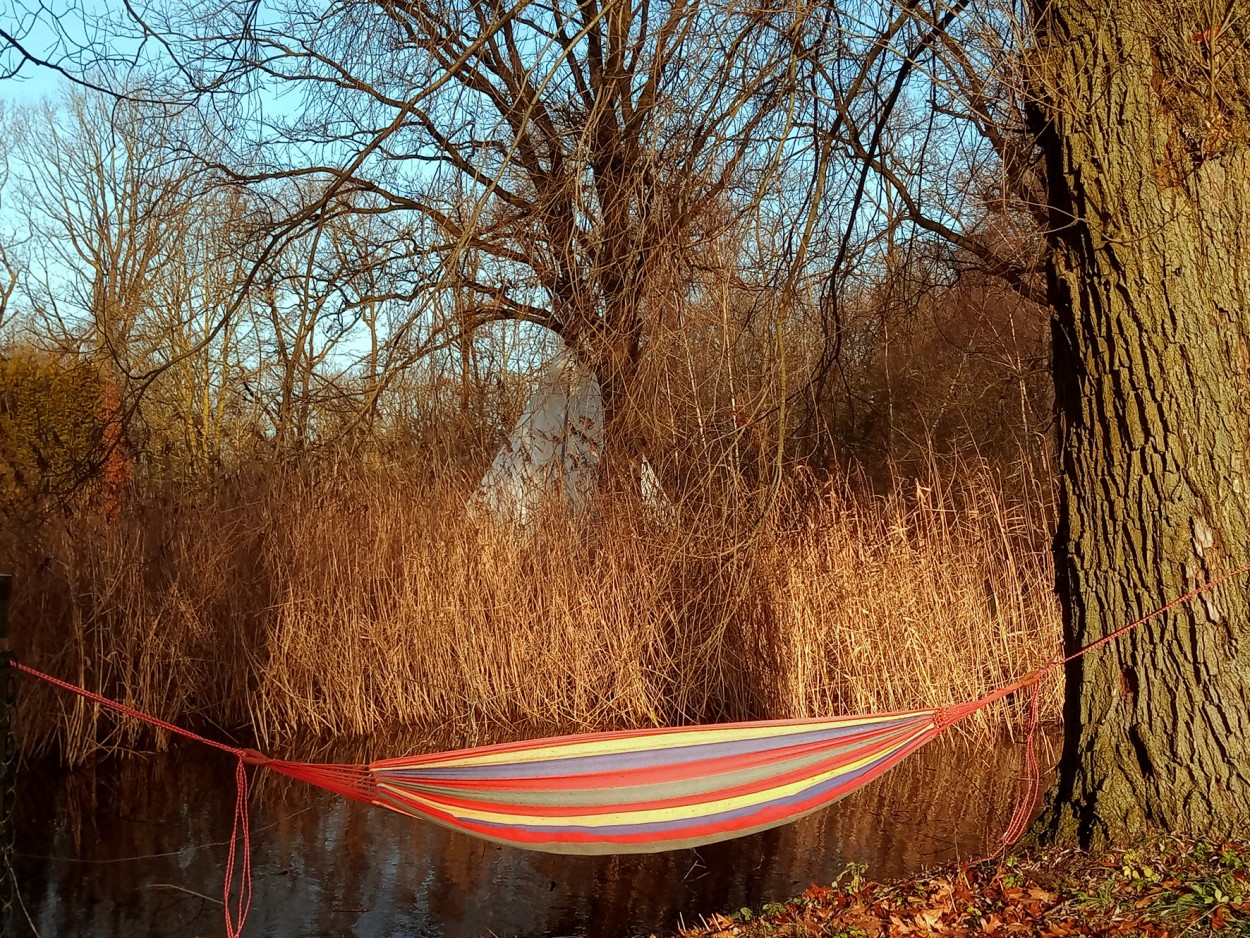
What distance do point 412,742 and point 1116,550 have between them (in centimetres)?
409

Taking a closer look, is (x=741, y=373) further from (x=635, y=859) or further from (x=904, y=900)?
(x=904, y=900)

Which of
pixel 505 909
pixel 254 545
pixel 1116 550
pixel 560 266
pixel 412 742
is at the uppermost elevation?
pixel 560 266

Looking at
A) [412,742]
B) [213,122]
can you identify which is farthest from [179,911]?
[213,122]

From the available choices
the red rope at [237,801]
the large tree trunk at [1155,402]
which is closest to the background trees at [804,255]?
the large tree trunk at [1155,402]

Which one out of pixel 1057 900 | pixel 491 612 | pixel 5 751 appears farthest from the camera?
pixel 491 612

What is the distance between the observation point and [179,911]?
151 inches

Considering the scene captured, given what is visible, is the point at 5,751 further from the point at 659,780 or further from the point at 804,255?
the point at 804,255

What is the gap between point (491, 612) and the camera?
20.1ft

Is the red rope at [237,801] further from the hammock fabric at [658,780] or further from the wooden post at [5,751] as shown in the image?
the hammock fabric at [658,780]

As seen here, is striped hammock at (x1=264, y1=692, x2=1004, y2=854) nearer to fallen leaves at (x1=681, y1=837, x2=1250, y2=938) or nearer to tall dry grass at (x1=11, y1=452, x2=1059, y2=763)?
fallen leaves at (x1=681, y1=837, x2=1250, y2=938)

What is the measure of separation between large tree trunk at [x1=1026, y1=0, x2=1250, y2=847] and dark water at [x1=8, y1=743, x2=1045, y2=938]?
161 centimetres

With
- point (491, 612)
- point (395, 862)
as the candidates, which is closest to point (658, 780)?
point (395, 862)

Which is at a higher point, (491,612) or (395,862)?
(491,612)

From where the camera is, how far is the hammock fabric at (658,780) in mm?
2648
